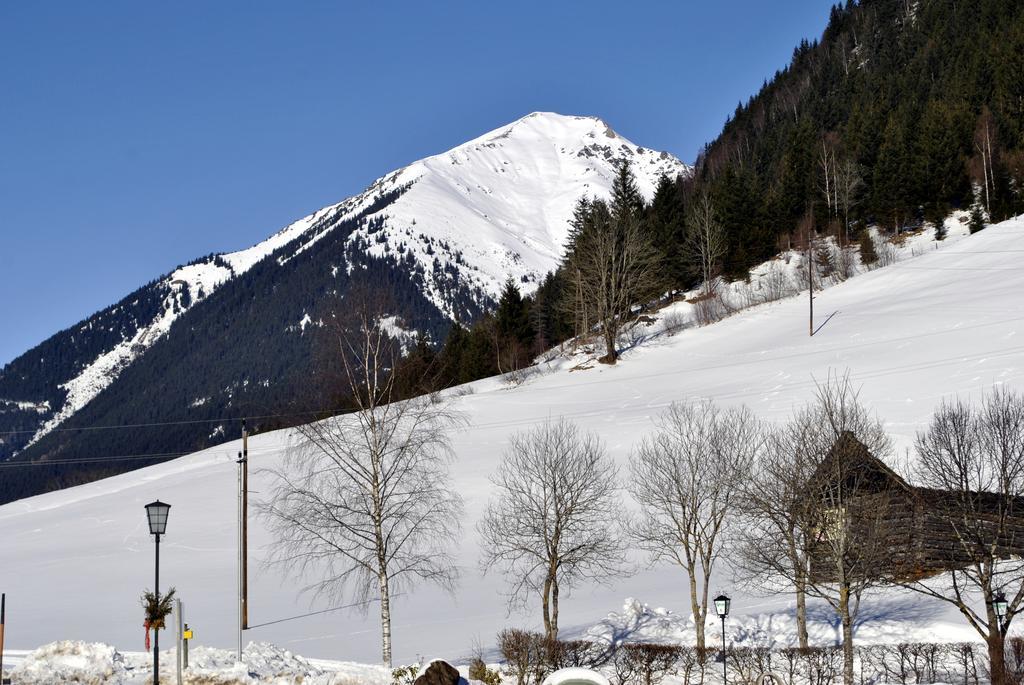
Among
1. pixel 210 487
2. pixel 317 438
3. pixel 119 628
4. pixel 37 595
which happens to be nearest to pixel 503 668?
pixel 317 438

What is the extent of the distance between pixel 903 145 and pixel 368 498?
237 feet

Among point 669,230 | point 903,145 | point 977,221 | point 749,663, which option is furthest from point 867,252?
point 749,663

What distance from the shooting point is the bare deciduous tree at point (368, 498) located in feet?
95.5

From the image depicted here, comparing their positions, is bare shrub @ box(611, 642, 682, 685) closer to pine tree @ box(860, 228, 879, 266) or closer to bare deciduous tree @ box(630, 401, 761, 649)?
bare deciduous tree @ box(630, 401, 761, 649)

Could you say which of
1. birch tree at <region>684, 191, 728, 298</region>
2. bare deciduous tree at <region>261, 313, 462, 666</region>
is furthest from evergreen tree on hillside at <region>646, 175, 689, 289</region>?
bare deciduous tree at <region>261, 313, 462, 666</region>

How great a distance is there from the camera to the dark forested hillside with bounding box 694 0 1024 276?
88812 mm

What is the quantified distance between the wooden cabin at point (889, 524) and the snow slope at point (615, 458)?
2.06 metres

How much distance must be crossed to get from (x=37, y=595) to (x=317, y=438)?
16.3 meters

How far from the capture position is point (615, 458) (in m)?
47.7

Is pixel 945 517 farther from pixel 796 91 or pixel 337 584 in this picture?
pixel 796 91

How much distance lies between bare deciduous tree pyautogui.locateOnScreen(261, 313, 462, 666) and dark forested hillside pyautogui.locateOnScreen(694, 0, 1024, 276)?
57.7 meters

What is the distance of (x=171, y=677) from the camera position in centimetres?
2220

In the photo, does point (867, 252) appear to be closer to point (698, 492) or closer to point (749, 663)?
point (698, 492)

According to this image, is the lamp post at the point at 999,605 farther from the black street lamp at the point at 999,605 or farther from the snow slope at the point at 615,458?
the snow slope at the point at 615,458
